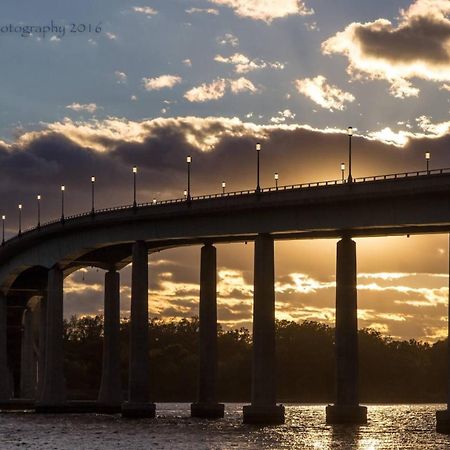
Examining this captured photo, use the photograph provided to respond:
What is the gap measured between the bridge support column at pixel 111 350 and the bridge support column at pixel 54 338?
5031mm

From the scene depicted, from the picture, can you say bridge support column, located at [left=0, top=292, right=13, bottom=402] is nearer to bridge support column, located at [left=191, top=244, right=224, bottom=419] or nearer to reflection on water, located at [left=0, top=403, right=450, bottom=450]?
reflection on water, located at [left=0, top=403, right=450, bottom=450]

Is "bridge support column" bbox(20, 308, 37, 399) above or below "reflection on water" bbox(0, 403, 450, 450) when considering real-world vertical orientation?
above

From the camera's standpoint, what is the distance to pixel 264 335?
373ft

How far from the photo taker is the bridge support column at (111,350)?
150375 millimetres

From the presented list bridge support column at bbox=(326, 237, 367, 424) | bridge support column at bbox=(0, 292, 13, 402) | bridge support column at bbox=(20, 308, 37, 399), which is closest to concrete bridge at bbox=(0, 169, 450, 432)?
bridge support column at bbox=(326, 237, 367, 424)

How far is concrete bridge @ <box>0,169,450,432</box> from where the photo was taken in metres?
105

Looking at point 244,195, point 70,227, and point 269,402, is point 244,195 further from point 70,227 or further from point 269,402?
point 70,227

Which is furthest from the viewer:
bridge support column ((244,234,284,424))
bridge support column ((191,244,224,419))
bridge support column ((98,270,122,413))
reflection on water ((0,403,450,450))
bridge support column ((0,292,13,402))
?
bridge support column ((0,292,13,402))

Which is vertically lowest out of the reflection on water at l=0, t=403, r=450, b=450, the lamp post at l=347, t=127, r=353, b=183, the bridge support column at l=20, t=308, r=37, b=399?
the reflection on water at l=0, t=403, r=450, b=450

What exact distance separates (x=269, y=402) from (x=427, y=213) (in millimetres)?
23287

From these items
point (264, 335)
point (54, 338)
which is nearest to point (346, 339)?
point (264, 335)

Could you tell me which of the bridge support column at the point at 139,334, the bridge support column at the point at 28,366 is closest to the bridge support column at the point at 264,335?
the bridge support column at the point at 139,334

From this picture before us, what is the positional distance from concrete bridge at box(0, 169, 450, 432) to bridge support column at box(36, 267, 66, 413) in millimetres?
110

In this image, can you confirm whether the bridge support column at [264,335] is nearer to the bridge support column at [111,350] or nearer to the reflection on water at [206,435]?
the reflection on water at [206,435]
